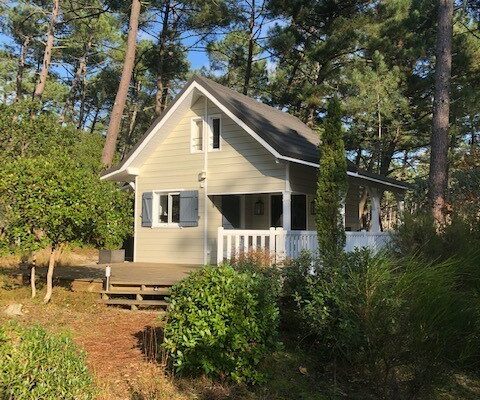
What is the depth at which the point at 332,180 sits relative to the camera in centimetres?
983

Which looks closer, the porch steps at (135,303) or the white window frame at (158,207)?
the porch steps at (135,303)

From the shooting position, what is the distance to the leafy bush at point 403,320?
4027 millimetres

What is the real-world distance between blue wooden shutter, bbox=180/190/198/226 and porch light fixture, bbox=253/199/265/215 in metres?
Answer: 2.12

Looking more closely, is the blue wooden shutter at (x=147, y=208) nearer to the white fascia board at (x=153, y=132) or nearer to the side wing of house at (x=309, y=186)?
the white fascia board at (x=153, y=132)

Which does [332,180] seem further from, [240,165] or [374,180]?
[374,180]

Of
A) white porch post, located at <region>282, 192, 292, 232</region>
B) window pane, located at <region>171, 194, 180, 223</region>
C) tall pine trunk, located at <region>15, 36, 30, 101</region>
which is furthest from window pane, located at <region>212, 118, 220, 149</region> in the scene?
tall pine trunk, located at <region>15, 36, 30, 101</region>

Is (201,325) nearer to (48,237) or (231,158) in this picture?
(48,237)

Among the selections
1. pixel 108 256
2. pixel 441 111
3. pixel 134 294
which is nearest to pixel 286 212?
pixel 441 111

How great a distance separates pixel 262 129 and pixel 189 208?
11.1ft

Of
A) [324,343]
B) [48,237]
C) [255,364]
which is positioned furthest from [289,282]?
[48,237]

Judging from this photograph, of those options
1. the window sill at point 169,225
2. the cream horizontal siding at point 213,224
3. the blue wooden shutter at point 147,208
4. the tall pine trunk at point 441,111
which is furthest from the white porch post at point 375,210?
the blue wooden shutter at point 147,208

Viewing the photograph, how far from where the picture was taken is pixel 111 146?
17.3 metres

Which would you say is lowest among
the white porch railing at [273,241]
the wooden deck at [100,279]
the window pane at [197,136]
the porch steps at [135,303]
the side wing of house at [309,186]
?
the porch steps at [135,303]

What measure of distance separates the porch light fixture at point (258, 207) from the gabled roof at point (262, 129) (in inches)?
90.1
